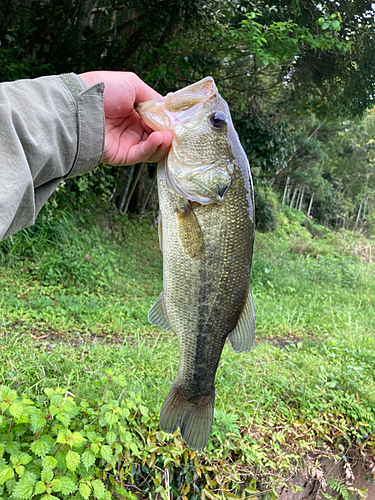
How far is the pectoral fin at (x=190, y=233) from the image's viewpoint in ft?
5.17

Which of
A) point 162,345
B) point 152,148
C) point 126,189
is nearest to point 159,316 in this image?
point 152,148

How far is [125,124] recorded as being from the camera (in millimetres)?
1792

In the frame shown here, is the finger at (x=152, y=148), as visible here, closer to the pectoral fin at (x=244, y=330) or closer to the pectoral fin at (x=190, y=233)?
the pectoral fin at (x=190, y=233)

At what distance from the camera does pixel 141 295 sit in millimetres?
6332

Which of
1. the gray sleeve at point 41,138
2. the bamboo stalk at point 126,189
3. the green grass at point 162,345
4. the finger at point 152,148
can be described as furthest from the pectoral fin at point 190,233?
the bamboo stalk at point 126,189

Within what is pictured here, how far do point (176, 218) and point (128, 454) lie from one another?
1.81 m

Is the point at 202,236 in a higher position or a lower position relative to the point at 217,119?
lower

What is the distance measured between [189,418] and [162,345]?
253 centimetres

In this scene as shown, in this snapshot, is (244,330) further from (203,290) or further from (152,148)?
(152,148)

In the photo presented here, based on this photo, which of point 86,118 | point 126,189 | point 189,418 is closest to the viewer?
point 86,118

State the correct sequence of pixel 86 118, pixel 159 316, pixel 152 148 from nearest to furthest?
pixel 86 118 < pixel 152 148 < pixel 159 316

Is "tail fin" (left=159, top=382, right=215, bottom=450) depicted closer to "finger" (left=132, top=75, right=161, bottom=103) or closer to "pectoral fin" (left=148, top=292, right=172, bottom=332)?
"pectoral fin" (left=148, top=292, right=172, bottom=332)

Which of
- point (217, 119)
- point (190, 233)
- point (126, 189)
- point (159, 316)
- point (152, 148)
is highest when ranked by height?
point (217, 119)

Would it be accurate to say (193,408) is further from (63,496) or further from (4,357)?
(4,357)
